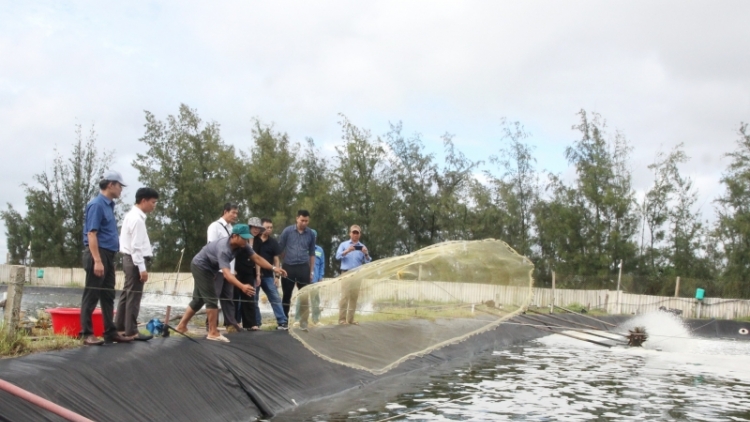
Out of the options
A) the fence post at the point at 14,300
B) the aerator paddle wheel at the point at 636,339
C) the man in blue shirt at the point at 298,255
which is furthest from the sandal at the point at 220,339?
the aerator paddle wheel at the point at 636,339

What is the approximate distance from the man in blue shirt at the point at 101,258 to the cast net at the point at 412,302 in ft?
8.86

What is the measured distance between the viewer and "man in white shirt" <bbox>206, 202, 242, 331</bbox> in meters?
10.2

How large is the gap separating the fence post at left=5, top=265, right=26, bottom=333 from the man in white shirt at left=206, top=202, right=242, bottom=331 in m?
2.56

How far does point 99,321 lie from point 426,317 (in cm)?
437

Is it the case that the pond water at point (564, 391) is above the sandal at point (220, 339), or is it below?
below

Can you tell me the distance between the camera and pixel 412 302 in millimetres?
10188

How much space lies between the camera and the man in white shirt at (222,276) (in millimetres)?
10188

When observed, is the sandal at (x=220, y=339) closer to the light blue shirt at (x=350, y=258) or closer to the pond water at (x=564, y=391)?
Answer: the pond water at (x=564, y=391)

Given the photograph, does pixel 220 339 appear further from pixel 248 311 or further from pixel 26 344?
pixel 26 344

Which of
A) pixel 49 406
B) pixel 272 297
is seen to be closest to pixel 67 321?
pixel 272 297

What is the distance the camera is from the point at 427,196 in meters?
44.7

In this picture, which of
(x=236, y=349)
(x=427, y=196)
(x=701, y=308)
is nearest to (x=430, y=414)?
(x=236, y=349)

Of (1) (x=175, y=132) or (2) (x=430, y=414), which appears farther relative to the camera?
(1) (x=175, y=132)

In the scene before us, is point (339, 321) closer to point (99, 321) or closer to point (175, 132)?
point (99, 321)
